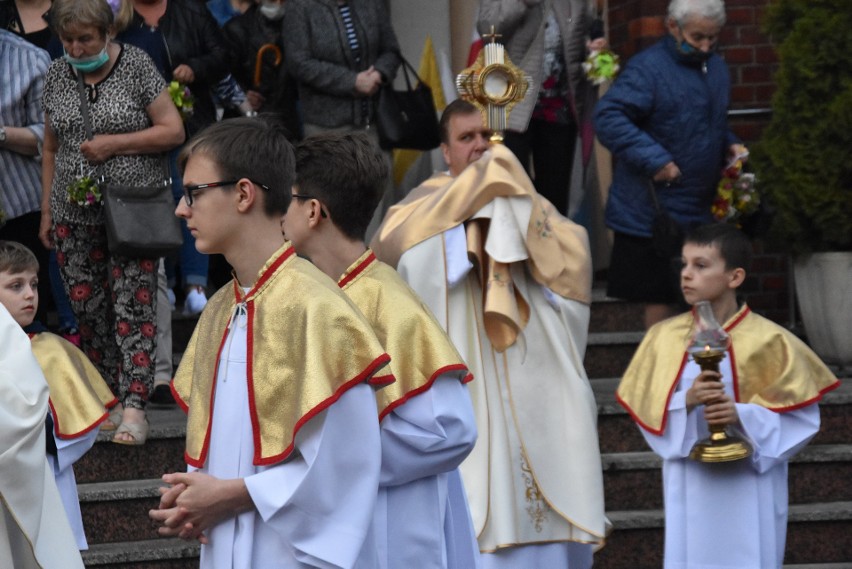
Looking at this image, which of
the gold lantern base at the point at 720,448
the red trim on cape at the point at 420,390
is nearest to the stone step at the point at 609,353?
the gold lantern base at the point at 720,448

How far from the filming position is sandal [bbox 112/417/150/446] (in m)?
7.10

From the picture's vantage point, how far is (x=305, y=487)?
3.33 metres

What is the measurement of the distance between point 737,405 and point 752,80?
4.06 m

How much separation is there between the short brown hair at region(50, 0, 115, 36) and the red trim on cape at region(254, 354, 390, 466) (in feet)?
12.8

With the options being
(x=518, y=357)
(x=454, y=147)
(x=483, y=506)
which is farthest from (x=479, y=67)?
(x=483, y=506)

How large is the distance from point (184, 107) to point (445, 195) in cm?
194

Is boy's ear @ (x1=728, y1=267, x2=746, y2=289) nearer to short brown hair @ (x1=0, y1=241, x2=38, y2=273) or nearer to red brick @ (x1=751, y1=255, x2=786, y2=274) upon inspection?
short brown hair @ (x1=0, y1=241, x2=38, y2=273)

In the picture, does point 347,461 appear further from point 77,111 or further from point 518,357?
point 77,111

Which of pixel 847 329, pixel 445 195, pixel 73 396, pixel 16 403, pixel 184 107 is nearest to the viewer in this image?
pixel 16 403

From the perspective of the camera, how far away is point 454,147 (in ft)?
21.7

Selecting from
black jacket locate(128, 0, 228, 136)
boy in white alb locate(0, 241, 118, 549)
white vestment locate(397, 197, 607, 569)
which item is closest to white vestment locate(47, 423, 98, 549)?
boy in white alb locate(0, 241, 118, 549)

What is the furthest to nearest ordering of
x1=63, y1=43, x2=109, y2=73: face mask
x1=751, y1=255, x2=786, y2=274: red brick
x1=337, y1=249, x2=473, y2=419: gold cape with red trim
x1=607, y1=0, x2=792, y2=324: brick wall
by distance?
x1=751, y1=255, x2=786, y2=274: red brick
x1=607, y1=0, x2=792, y2=324: brick wall
x1=63, y1=43, x2=109, y2=73: face mask
x1=337, y1=249, x2=473, y2=419: gold cape with red trim

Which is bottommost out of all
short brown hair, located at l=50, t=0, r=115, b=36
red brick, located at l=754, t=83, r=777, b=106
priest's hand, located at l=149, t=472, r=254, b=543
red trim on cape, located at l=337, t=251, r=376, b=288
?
priest's hand, located at l=149, t=472, r=254, b=543

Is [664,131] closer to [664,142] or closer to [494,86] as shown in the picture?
[664,142]
